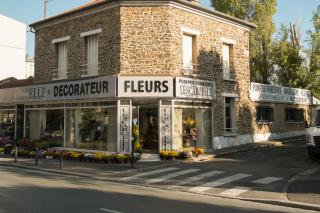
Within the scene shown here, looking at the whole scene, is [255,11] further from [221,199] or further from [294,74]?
[221,199]

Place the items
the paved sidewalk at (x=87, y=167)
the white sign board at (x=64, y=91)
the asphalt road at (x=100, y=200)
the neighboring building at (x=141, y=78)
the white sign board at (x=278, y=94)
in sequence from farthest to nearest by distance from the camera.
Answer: the white sign board at (x=278, y=94) < the white sign board at (x=64, y=91) < the neighboring building at (x=141, y=78) < the paved sidewalk at (x=87, y=167) < the asphalt road at (x=100, y=200)

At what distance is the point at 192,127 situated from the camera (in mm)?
20188

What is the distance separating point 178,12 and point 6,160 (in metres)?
11.3

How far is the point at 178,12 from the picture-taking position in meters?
19.7

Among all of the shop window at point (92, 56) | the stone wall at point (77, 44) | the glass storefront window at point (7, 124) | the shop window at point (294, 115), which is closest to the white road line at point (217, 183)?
the stone wall at point (77, 44)

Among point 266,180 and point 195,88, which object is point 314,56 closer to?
point 195,88

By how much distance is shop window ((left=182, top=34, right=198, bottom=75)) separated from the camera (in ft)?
65.3

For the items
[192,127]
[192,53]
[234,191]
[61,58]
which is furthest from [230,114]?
[234,191]

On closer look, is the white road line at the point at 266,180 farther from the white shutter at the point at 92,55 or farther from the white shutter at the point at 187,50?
the white shutter at the point at 92,55

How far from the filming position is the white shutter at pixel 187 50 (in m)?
20.0

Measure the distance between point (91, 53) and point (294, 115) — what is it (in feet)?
55.8

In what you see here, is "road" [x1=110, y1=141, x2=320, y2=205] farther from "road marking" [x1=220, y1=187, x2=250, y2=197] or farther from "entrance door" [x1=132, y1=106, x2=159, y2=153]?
"entrance door" [x1=132, y1=106, x2=159, y2=153]

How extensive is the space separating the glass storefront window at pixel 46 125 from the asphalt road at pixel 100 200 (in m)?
9.68

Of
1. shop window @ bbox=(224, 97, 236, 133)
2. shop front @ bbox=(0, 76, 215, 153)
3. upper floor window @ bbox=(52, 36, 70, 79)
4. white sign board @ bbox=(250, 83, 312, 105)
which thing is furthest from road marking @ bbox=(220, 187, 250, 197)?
white sign board @ bbox=(250, 83, 312, 105)
